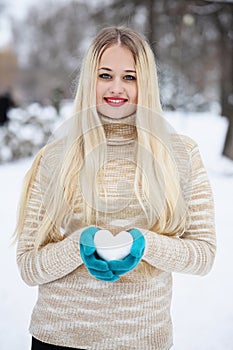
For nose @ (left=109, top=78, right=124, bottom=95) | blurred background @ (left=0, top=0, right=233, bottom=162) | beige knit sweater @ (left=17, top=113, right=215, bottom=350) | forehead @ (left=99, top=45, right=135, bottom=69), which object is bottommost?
beige knit sweater @ (left=17, top=113, right=215, bottom=350)

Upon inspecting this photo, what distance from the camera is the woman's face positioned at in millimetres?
635

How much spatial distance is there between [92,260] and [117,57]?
27 cm

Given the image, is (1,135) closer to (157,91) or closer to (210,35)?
(210,35)

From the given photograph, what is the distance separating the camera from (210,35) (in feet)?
7.99

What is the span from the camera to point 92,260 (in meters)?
0.54

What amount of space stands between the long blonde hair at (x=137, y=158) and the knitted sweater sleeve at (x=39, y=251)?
0.01 m

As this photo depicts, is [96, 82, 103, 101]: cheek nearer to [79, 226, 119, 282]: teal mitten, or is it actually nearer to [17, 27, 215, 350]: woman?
[17, 27, 215, 350]: woman

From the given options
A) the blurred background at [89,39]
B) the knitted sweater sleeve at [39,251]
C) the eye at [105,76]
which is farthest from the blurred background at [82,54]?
the eye at [105,76]

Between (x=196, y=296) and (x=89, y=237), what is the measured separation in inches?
36.5

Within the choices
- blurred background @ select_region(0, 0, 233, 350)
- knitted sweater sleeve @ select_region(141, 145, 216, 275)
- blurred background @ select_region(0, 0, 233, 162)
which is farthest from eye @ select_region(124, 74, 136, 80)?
blurred background @ select_region(0, 0, 233, 162)

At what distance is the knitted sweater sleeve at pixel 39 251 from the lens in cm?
62

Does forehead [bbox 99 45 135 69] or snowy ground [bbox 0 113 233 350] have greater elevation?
forehead [bbox 99 45 135 69]

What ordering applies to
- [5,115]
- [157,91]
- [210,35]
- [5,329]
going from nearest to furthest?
[157,91]
[5,329]
[210,35]
[5,115]

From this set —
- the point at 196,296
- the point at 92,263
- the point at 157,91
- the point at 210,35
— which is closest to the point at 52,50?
the point at 210,35
